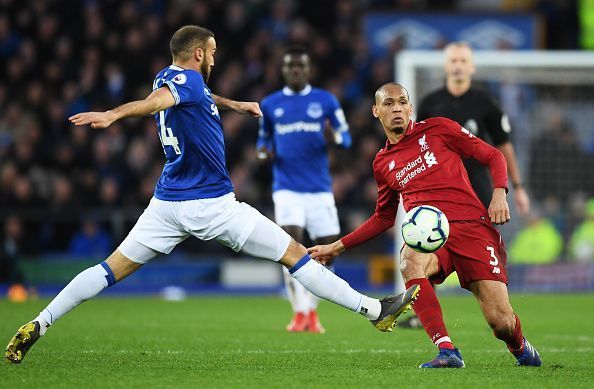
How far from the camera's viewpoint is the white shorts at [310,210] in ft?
34.6

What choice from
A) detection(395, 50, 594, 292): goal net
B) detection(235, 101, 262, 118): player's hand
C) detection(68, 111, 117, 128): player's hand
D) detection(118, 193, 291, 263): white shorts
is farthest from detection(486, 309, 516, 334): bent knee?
detection(395, 50, 594, 292): goal net

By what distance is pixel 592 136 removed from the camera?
55.1ft

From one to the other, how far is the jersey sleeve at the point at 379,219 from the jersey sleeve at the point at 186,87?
1.27m

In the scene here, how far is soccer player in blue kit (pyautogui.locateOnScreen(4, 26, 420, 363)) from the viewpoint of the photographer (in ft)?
23.0

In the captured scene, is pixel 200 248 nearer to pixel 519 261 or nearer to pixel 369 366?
pixel 519 261

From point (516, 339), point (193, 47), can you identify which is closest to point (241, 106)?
point (193, 47)

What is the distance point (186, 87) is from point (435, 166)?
1.67 m

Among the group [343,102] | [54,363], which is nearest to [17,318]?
[54,363]

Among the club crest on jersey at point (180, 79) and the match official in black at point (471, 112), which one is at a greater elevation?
the club crest on jersey at point (180, 79)

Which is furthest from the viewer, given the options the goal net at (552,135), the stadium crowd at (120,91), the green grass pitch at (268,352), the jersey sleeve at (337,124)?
the stadium crowd at (120,91)

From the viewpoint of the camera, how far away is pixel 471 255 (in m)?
7.00

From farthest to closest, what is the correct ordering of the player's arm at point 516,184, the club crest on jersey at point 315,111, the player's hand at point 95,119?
the club crest on jersey at point 315,111 → the player's arm at point 516,184 → the player's hand at point 95,119

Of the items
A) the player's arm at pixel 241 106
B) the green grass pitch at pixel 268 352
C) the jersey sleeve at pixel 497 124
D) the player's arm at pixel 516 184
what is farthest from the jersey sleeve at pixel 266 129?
the player's arm at pixel 241 106

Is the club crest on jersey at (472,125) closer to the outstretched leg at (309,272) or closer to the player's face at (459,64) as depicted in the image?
the player's face at (459,64)
